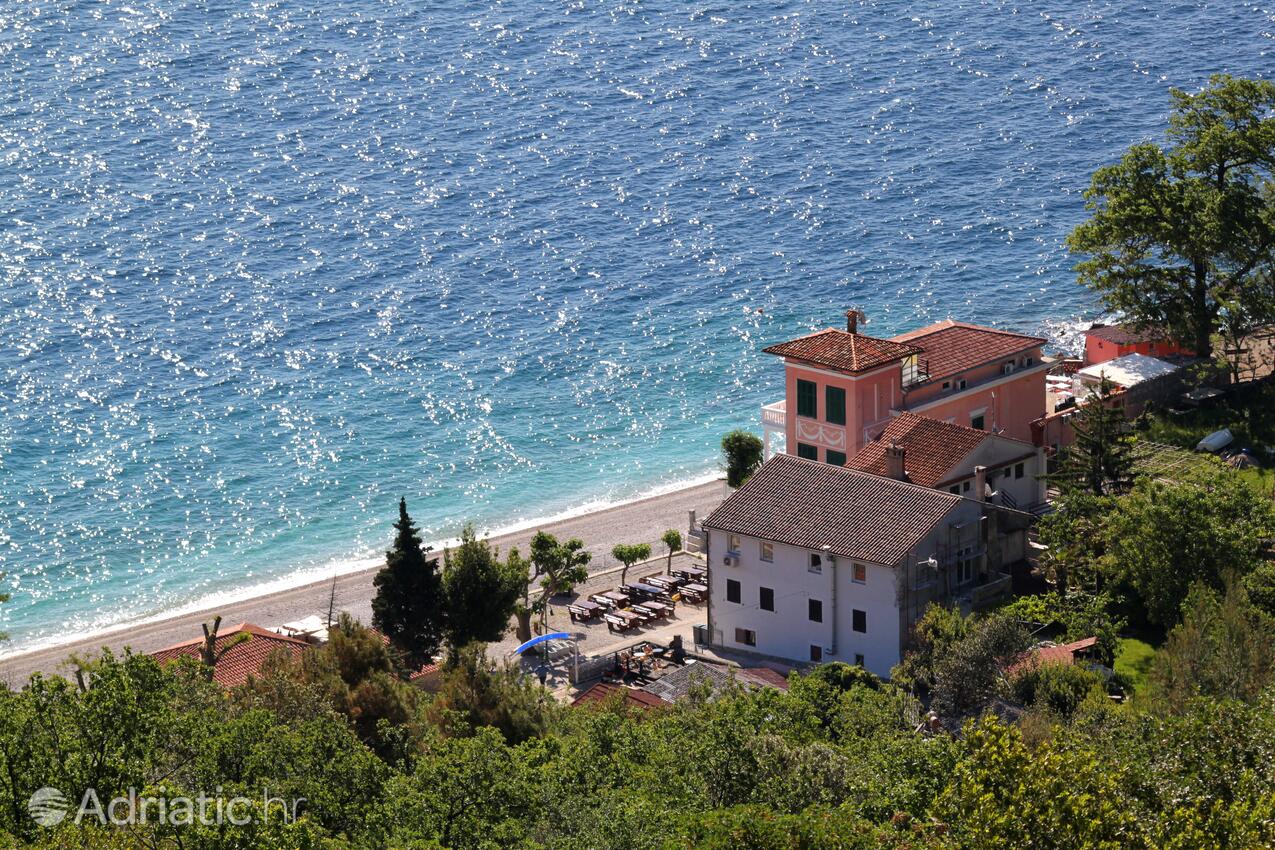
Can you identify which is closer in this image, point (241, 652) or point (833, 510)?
point (833, 510)

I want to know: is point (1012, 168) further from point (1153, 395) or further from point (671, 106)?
point (1153, 395)

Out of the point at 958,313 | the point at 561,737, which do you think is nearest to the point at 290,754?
the point at 561,737

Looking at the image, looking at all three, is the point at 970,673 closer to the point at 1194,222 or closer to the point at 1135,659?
the point at 1135,659

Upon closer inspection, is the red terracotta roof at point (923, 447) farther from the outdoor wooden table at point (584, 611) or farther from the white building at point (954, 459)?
the outdoor wooden table at point (584, 611)

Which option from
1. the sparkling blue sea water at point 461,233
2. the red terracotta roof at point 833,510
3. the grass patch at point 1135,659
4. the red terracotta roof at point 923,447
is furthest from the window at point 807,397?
the sparkling blue sea water at point 461,233

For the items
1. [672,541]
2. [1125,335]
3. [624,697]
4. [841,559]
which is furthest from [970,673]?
[1125,335]
